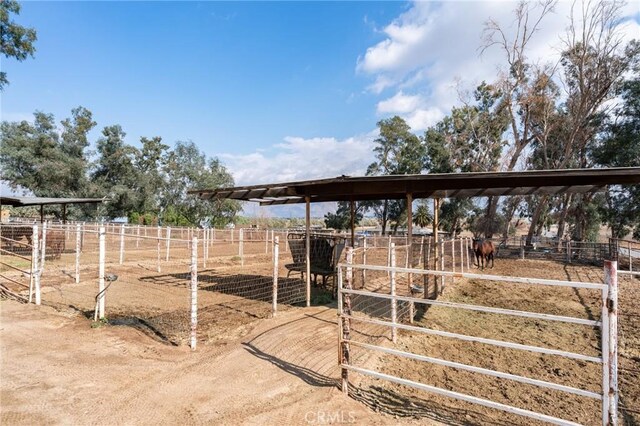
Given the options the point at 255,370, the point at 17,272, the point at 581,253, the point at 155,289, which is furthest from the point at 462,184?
the point at 581,253

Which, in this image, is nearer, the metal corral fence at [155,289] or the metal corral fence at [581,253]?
the metal corral fence at [155,289]

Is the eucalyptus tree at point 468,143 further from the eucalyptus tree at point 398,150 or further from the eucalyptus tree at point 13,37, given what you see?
the eucalyptus tree at point 13,37

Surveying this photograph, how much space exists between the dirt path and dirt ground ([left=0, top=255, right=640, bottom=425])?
0.04 ft

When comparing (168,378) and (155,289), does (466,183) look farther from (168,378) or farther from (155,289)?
(155,289)

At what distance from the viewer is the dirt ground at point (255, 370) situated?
327 centimetres

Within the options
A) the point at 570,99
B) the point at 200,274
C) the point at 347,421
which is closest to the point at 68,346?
the point at 347,421

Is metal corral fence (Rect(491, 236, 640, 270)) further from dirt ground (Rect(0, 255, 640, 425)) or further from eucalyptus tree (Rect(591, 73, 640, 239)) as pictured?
dirt ground (Rect(0, 255, 640, 425))

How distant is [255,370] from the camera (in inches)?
162

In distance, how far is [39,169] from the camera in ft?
92.2

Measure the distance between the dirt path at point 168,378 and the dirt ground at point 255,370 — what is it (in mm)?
14

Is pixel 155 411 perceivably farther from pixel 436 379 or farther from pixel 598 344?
pixel 598 344

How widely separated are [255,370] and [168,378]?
97 cm

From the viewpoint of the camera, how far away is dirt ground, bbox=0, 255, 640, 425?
3.27 m

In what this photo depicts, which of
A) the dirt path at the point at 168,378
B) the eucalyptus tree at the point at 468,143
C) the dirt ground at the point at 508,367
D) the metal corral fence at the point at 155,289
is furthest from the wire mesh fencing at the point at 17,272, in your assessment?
the eucalyptus tree at the point at 468,143
